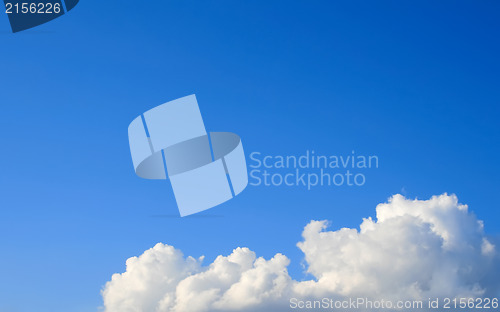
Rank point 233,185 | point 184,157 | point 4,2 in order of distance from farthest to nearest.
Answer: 1. point 184,157
2. point 233,185
3. point 4,2

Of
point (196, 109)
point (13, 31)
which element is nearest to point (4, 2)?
point (13, 31)

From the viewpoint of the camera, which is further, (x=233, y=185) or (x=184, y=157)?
(x=184, y=157)

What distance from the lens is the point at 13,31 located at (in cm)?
7612

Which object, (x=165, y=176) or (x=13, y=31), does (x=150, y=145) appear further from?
(x=13, y=31)

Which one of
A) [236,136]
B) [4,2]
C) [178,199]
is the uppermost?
[4,2]

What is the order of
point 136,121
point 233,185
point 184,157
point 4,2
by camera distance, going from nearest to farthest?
point 4,2, point 136,121, point 233,185, point 184,157

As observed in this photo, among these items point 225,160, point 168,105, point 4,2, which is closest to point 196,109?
point 168,105

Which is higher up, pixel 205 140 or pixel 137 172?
pixel 205 140

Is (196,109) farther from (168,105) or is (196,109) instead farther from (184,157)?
(184,157)

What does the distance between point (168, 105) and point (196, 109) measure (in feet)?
13.8

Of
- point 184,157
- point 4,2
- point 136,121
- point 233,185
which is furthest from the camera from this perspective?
point 184,157

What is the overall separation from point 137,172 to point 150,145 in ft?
23.8

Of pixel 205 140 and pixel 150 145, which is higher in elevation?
pixel 205 140

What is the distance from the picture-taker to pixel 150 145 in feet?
271
